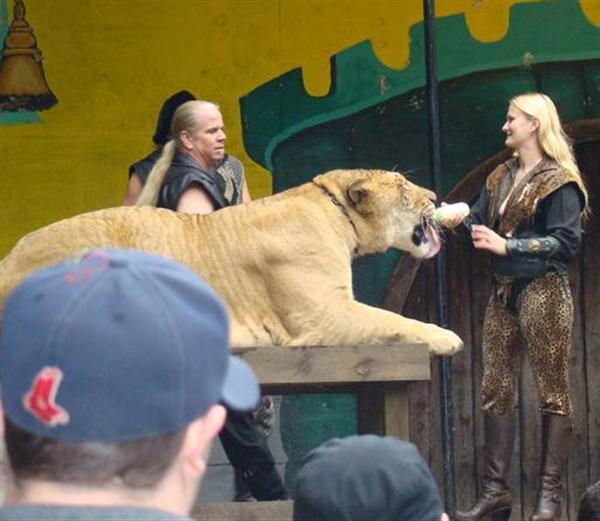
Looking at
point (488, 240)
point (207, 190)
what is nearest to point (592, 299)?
point (488, 240)

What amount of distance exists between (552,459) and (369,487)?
414 centimetres

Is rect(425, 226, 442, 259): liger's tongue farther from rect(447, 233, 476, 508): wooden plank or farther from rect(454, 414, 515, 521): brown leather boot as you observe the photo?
rect(447, 233, 476, 508): wooden plank

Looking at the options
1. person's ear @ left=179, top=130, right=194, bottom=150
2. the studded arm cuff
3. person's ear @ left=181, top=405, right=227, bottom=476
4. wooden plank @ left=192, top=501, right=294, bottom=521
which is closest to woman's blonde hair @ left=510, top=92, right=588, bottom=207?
the studded arm cuff

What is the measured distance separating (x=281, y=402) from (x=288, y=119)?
1.26m

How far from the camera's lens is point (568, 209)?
6469mm

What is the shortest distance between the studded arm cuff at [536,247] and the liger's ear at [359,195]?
1.05m

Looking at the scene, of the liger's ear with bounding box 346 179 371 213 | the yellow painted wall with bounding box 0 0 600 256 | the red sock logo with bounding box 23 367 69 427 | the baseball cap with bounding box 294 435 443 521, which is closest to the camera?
the red sock logo with bounding box 23 367 69 427

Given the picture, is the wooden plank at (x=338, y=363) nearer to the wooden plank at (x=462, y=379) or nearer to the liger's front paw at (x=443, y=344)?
the liger's front paw at (x=443, y=344)

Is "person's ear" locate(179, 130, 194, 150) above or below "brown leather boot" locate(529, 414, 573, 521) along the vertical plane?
above

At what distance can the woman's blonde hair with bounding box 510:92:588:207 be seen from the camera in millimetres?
6570

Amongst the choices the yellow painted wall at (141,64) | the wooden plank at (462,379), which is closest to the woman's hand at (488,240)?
the yellow painted wall at (141,64)

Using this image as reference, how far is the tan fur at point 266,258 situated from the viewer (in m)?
5.24

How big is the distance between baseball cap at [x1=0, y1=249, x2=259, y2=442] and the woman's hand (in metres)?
4.47

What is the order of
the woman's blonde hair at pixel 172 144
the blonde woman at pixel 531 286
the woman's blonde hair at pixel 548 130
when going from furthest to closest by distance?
the woman's blonde hair at pixel 548 130 < the blonde woman at pixel 531 286 < the woman's blonde hair at pixel 172 144
